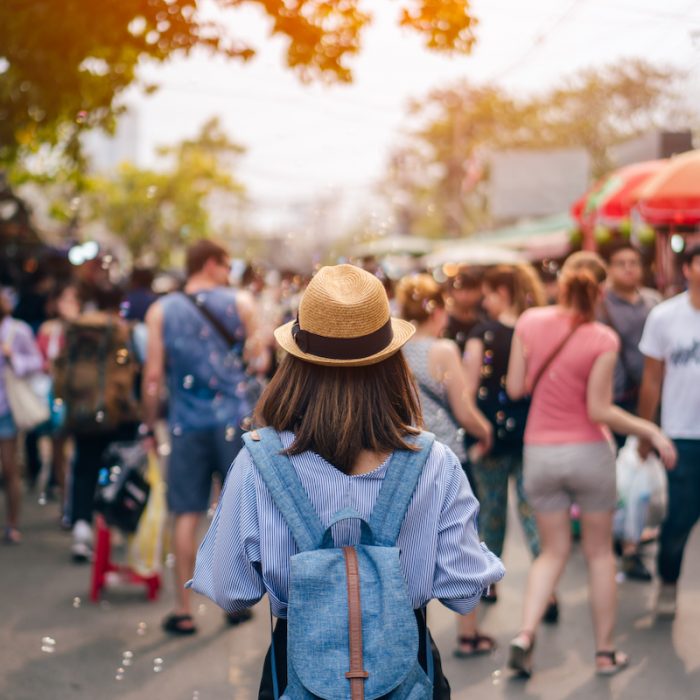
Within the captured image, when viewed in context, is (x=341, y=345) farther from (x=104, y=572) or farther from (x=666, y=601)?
(x=104, y=572)

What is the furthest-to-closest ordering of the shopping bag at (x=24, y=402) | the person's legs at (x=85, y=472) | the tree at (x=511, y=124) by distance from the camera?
the tree at (x=511, y=124), the shopping bag at (x=24, y=402), the person's legs at (x=85, y=472)

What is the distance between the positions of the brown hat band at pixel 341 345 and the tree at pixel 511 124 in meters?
34.1

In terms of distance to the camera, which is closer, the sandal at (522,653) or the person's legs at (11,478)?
the sandal at (522,653)

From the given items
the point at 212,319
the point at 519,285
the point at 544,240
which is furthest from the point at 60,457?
the point at 544,240

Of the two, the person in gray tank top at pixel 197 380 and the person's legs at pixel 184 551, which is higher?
the person in gray tank top at pixel 197 380

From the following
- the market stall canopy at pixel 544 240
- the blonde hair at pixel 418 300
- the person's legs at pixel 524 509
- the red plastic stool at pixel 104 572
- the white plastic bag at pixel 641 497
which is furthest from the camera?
the market stall canopy at pixel 544 240

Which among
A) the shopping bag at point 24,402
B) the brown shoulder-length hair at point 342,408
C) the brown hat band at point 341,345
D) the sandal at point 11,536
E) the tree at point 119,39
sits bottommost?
the sandal at point 11,536

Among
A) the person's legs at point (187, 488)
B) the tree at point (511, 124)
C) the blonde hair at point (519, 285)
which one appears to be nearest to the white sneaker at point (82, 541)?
the person's legs at point (187, 488)

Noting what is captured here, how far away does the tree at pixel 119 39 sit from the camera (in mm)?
6875

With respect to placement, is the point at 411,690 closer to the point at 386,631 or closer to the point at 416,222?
the point at 386,631

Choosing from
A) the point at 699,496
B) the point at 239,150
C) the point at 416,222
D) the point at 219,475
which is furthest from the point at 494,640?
the point at 416,222

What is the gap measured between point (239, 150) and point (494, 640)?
166 ft

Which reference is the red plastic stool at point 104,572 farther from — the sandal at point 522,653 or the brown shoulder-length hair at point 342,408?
the brown shoulder-length hair at point 342,408

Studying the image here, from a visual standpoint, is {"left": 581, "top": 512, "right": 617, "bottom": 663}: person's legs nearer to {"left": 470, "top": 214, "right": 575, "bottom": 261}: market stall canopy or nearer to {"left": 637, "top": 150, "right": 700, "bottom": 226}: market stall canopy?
{"left": 637, "top": 150, "right": 700, "bottom": 226}: market stall canopy
